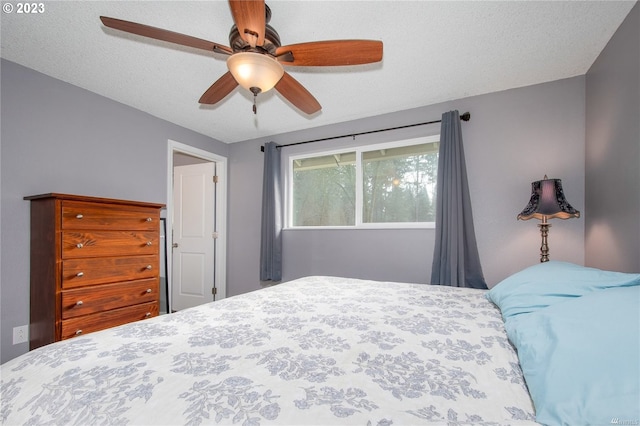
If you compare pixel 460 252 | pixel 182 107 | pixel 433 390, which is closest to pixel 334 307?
pixel 433 390

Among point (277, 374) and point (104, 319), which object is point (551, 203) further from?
point (104, 319)

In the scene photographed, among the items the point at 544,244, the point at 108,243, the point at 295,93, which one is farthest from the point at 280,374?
the point at 544,244

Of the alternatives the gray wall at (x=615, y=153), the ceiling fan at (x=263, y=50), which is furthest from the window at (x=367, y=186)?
the ceiling fan at (x=263, y=50)

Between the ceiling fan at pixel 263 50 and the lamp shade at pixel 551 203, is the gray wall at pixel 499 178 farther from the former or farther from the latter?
the ceiling fan at pixel 263 50

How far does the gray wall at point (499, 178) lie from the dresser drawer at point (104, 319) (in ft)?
5.81

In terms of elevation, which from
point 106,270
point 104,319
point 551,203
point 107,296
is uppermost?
point 551,203

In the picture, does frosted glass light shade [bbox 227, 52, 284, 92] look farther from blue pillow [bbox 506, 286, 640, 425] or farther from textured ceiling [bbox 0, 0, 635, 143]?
blue pillow [bbox 506, 286, 640, 425]

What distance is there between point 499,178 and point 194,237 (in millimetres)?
3851

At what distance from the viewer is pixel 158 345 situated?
0.96 meters

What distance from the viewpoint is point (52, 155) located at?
7.82ft

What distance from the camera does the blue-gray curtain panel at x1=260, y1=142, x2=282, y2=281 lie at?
3.65 meters

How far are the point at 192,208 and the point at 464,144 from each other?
3.61 meters

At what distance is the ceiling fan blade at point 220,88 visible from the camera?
5.79 ft

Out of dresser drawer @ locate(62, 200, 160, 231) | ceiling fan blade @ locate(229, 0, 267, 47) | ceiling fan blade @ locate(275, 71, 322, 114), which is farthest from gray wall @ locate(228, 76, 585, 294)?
ceiling fan blade @ locate(229, 0, 267, 47)
